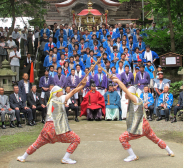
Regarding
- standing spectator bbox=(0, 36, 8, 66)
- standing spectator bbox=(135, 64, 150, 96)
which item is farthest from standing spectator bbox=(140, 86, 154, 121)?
standing spectator bbox=(0, 36, 8, 66)

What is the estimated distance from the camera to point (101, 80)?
1159 centimetres

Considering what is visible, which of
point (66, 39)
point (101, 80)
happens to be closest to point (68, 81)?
point (101, 80)

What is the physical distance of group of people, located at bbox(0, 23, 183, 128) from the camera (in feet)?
32.6

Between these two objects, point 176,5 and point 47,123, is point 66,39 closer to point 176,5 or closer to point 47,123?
point 176,5

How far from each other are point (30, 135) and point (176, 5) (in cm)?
1014

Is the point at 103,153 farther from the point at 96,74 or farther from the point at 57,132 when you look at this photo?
the point at 96,74

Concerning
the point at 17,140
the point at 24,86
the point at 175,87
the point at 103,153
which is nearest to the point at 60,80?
the point at 24,86

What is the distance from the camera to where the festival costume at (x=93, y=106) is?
1008cm

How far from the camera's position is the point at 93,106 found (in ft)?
33.4

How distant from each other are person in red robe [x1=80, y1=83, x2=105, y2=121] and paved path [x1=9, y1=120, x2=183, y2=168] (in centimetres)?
262

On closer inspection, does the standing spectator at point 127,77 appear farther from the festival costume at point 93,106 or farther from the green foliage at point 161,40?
the green foliage at point 161,40

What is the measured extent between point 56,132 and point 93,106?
17.4 ft

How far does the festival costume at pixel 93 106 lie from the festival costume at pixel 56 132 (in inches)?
196

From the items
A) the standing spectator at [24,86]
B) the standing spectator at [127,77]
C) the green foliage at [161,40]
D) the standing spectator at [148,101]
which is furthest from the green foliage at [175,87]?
the standing spectator at [24,86]
